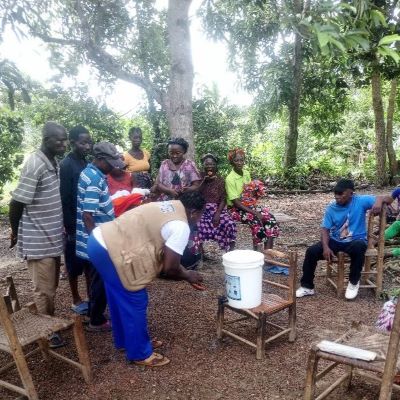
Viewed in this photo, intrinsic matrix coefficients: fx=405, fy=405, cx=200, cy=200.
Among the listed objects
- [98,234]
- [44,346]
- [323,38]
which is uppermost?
[323,38]

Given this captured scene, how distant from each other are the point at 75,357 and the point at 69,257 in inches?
39.9

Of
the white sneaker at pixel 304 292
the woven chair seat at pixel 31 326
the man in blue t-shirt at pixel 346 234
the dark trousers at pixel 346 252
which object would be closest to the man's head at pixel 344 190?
the man in blue t-shirt at pixel 346 234

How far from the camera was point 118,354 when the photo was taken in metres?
3.33

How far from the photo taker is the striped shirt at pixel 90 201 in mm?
3424

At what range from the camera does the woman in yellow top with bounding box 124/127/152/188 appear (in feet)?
19.3

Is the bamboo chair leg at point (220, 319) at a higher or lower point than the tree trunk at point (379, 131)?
lower

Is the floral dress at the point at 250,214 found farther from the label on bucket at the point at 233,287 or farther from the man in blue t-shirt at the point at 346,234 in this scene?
the label on bucket at the point at 233,287

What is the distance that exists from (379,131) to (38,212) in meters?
10.8

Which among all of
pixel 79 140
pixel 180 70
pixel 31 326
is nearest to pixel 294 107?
pixel 180 70

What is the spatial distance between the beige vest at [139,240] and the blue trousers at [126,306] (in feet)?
0.25

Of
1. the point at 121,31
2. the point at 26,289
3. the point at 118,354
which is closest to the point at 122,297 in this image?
the point at 118,354

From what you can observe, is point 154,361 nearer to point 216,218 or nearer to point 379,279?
point 216,218

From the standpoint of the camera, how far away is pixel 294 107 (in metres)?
11.8

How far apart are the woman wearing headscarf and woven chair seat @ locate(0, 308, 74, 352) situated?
2922 millimetres
